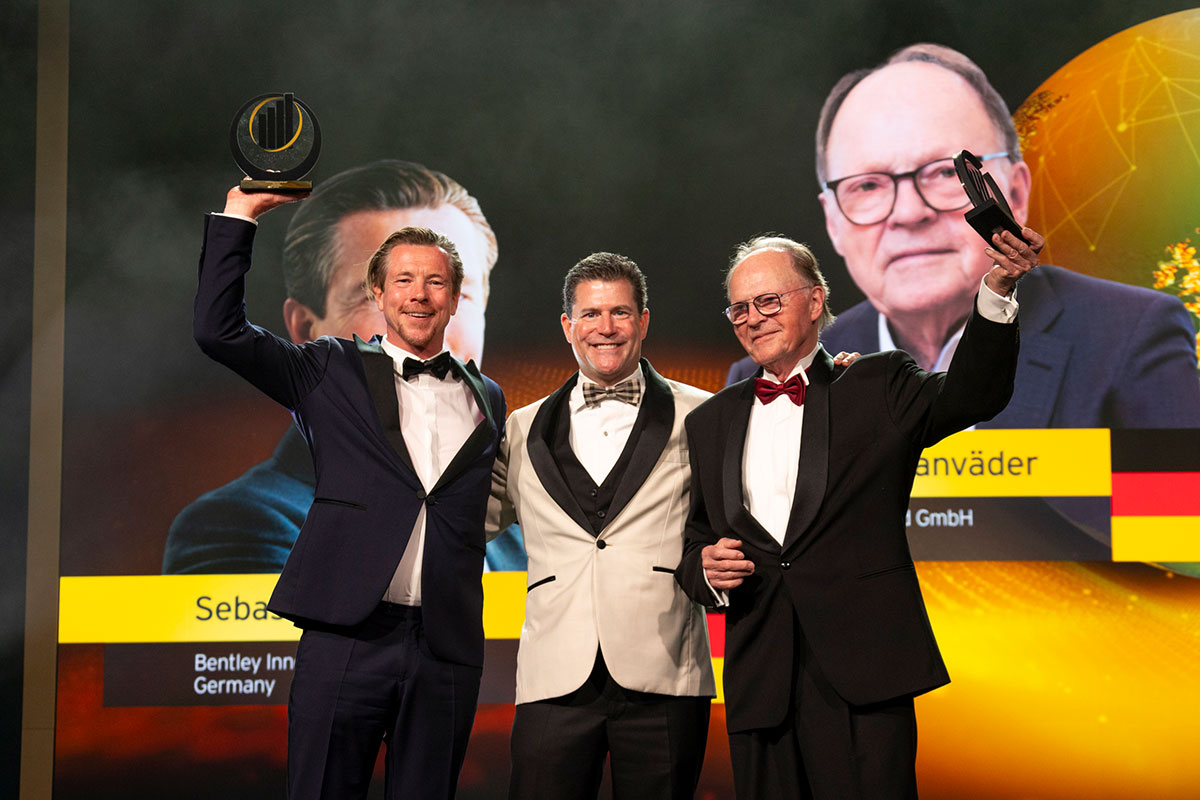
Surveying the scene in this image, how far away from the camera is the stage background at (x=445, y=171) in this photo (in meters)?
4.18

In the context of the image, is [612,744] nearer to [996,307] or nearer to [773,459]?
[773,459]

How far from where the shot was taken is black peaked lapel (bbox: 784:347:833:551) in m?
2.14

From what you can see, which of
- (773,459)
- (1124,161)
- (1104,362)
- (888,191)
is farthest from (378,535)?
(1124,161)

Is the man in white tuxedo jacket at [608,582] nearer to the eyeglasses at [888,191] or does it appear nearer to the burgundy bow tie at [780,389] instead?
the burgundy bow tie at [780,389]

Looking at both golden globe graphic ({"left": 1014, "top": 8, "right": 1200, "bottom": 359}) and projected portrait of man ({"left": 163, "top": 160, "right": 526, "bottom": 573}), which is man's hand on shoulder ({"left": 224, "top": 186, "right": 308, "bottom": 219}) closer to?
projected portrait of man ({"left": 163, "top": 160, "right": 526, "bottom": 573})

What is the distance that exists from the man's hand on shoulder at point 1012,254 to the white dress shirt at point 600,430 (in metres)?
0.97

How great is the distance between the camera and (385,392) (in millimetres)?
2529

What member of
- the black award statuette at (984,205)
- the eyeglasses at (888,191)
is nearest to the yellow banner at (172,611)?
the eyeglasses at (888,191)

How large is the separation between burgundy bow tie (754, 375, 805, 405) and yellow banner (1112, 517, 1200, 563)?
230 centimetres

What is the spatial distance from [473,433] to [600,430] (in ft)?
1.05

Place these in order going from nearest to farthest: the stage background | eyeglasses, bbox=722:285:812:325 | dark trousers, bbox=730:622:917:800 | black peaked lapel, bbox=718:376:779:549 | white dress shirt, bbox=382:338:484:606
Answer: dark trousers, bbox=730:622:917:800, black peaked lapel, bbox=718:376:779:549, eyeglasses, bbox=722:285:812:325, white dress shirt, bbox=382:338:484:606, the stage background

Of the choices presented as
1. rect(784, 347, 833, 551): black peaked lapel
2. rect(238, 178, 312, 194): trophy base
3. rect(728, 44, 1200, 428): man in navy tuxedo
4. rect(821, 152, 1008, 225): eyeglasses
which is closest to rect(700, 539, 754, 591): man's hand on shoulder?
rect(784, 347, 833, 551): black peaked lapel

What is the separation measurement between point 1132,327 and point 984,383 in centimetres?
241

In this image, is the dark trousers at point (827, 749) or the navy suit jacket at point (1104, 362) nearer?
the dark trousers at point (827, 749)
